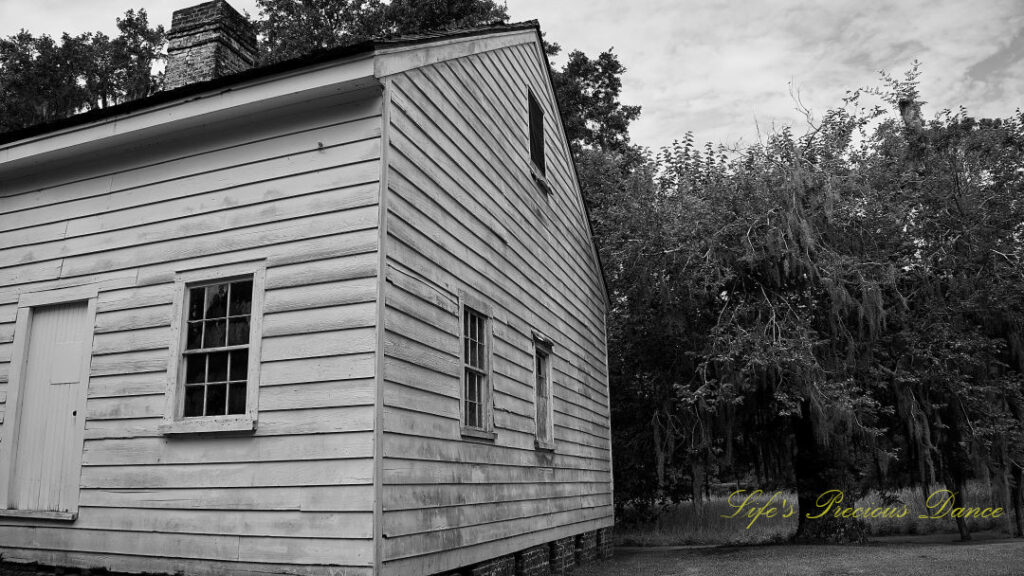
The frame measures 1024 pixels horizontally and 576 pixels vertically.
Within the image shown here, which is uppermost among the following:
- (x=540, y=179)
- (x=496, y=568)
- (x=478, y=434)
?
(x=540, y=179)

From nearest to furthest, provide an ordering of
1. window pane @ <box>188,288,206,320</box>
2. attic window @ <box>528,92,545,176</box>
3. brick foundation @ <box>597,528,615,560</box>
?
1. window pane @ <box>188,288,206,320</box>
2. attic window @ <box>528,92,545,176</box>
3. brick foundation @ <box>597,528,615,560</box>

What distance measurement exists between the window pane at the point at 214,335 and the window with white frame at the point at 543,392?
432cm

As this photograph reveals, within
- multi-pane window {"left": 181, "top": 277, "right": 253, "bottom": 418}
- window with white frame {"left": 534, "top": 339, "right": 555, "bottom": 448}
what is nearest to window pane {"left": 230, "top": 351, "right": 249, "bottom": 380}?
→ multi-pane window {"left": 181, "top": 277, "right": 253, "bottom": 418}

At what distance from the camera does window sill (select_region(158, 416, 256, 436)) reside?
6.45 metres

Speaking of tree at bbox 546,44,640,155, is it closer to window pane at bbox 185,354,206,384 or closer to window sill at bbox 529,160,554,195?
window sill at bbox 529,160,554,195

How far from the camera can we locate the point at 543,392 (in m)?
10.6

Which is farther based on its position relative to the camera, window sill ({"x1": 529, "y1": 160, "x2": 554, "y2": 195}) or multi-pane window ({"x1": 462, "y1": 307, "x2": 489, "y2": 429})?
window sill ({"x1": 529, "y1": 160, "x2": 554, "y2": 195})

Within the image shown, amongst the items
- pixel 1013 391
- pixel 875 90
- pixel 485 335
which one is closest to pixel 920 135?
pixel 875 90

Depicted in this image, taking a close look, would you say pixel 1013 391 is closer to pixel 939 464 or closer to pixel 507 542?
pixel 939 464

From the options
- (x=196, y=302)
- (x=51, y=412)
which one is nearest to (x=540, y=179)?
(x=196, y=302)

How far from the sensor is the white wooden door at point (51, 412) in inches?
289

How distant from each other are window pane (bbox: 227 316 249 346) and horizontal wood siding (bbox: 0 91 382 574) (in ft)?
0.93

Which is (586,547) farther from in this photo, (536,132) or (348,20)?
(348,20)

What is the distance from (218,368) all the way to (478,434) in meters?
2.61
